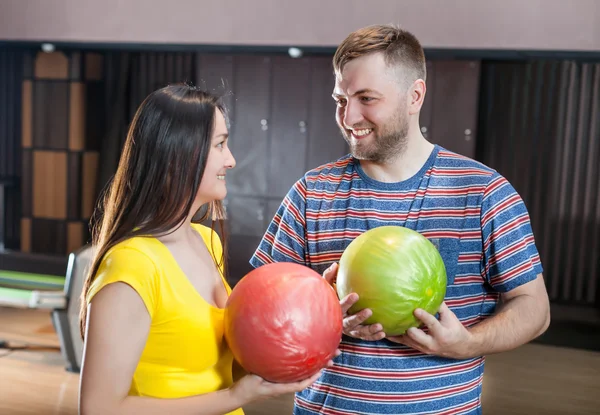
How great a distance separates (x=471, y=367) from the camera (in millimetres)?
1768

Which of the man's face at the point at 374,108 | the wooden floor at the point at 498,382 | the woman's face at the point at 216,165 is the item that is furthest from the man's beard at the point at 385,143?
the wooden floor at the point at 498,382

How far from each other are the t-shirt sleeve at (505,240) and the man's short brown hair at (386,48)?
0.37m

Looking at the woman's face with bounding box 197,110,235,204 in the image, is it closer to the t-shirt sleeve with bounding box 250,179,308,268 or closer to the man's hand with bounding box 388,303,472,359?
the t-shirt sleeve with bounding box 250,179,308,268

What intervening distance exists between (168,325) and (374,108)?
0.77m

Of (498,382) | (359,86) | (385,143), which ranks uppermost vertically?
(359,86)

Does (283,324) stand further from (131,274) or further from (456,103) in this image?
(456,103)

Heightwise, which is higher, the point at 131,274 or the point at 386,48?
the point at 386,48

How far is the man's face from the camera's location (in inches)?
69.3

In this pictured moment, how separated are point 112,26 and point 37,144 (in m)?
1.70

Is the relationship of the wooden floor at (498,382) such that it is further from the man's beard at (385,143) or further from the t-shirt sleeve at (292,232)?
the man's beard at (385,143)

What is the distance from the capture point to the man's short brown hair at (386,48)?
1774 millimetres

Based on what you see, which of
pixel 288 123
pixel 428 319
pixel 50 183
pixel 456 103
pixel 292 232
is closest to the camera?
pixel 428 319

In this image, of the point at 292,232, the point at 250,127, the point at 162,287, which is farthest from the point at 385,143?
the point at 250,127

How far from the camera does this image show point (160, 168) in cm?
153
